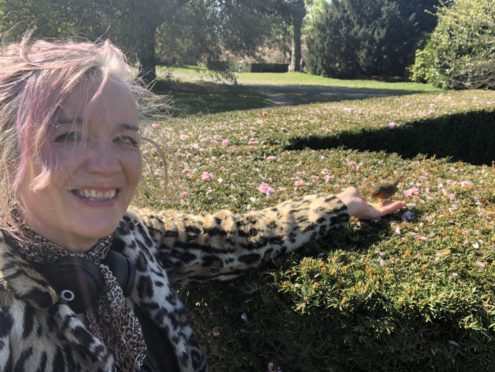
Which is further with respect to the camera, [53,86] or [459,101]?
[459,101]

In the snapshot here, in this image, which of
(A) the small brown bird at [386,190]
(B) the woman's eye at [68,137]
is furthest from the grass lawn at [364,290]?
(B) the woman's eye at [68,137]

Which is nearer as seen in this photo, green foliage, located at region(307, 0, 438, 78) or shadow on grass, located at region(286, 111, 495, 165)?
shadow on grass, located at region(286, 111, 495, 165)

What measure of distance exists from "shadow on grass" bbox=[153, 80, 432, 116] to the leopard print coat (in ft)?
51.2

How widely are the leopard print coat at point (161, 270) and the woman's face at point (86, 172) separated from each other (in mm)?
148

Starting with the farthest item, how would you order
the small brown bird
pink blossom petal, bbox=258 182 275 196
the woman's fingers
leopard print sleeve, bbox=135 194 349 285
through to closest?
pink blossom petal, bbox=258 182 275 196, the small brown bird, the woman's fingers, leopard print sleeve, bbox=135 194 349 285

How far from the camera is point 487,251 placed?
2164mm

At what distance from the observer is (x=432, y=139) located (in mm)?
7270

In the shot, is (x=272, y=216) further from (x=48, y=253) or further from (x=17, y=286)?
(x=17, y=286)

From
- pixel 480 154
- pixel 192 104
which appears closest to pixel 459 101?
pixel 480 154

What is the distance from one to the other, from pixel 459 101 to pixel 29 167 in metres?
9.63

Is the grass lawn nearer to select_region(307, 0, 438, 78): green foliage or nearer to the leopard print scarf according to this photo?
the leopard print scarf

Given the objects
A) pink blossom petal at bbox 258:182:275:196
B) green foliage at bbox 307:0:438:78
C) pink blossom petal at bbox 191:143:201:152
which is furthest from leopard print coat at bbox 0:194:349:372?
green foliage at bbox 307:0:438:78

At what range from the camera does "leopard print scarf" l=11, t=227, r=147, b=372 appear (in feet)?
5.16

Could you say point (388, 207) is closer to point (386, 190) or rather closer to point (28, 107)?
point (386, 190)
